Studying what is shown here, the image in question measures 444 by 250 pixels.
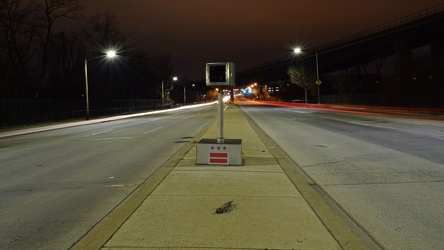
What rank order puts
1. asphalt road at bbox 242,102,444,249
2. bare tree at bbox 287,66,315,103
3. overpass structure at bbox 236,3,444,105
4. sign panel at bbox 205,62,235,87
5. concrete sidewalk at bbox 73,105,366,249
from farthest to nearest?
bare tree at bbox 287,66,315,103
overpass structure at bbox 236,3,444,105
sign panel at bbox 205,62,235,87
asphalt road at bbox 242,102,444,249
concrete sidewalk at bbox 73,105,366,249

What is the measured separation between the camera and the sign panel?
9.98 metres

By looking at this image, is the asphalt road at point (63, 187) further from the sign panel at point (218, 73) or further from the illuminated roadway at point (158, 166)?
the sign panel at point (218, 73)

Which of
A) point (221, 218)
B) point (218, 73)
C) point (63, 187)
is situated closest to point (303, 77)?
point (218, 73)

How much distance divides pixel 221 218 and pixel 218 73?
16.1 feet

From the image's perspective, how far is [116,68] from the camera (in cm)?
8350

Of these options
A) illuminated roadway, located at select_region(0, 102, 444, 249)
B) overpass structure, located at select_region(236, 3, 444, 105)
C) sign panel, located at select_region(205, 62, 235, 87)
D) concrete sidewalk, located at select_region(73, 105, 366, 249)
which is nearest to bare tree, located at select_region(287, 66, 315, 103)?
overpass structure, located at select_region(236, 3, 444, 105)

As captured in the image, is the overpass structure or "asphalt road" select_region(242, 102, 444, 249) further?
the overpass structure

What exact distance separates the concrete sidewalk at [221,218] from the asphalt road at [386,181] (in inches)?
24.4

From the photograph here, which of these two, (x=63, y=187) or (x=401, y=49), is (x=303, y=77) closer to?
(x=401, y=49)

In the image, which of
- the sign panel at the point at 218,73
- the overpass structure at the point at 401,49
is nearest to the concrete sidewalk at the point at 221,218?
the sign panel at the point at 218,73

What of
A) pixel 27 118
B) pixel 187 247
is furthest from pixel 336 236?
pixel 27 118

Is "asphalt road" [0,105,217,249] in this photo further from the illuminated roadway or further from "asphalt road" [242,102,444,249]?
"asphalt road" [242,102,444,249]

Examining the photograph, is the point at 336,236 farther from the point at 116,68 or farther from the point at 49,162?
the point at 116,68

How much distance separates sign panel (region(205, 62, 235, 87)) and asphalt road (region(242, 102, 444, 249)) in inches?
117
